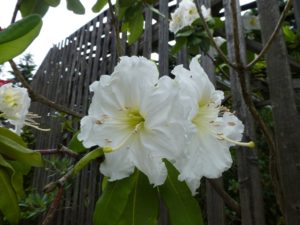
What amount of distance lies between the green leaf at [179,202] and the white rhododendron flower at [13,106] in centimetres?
42

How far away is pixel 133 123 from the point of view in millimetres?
672

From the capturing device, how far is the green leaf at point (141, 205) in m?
0.64

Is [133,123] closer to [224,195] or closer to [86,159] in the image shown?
[86,159]

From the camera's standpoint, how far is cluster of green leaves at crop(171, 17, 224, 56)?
1.66 meters

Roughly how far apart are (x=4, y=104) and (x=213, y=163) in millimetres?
531

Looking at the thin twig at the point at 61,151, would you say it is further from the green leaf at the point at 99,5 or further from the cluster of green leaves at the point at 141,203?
the green leaf at the point at 99,5

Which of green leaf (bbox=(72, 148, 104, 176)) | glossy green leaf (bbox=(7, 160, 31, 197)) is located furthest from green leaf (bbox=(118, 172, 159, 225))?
glossy green leaf (bbox=(7, 160, 31, 197))

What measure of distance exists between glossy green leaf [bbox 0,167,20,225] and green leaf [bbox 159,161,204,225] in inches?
11.2

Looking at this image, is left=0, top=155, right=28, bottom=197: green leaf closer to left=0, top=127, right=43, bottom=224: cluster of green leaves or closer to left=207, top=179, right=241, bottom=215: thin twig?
left=0, top=127, right=43, bottom=224: cluster of green leaves

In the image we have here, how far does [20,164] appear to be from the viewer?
2.26 ft

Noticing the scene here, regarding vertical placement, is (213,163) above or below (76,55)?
below

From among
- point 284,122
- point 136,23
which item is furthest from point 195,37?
point 284,122

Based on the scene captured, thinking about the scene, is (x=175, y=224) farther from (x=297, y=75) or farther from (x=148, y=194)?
(x=297, y=75)

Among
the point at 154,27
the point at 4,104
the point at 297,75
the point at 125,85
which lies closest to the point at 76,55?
the point at 154,27
